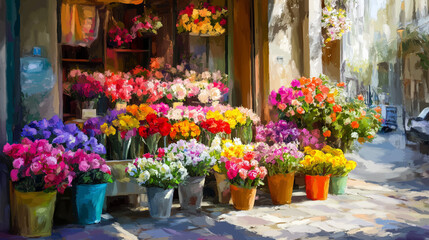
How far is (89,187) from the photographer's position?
5391 mm

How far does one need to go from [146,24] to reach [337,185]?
4.32 meters

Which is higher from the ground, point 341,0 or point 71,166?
point 341,0

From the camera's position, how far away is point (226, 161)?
609 cm

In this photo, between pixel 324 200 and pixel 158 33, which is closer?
pixel 324 200

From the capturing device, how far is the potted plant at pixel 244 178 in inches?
Result: 233

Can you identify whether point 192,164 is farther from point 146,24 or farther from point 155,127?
point 146,24

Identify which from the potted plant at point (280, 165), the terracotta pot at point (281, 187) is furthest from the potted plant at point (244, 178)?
the terracotta pot at point (281, 187)

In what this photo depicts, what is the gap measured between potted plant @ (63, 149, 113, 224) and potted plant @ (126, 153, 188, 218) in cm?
39

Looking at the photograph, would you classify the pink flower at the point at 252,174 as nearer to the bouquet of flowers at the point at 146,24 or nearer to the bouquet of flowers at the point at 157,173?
the bouquet of flowers at the point at 157,173

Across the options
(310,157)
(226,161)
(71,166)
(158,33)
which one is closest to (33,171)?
(71,166)

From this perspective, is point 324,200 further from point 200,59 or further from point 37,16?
point 37,16

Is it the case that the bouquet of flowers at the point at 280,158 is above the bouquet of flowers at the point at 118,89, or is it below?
below

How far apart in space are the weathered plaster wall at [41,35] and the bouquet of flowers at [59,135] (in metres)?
0.20

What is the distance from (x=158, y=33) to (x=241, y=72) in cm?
203
